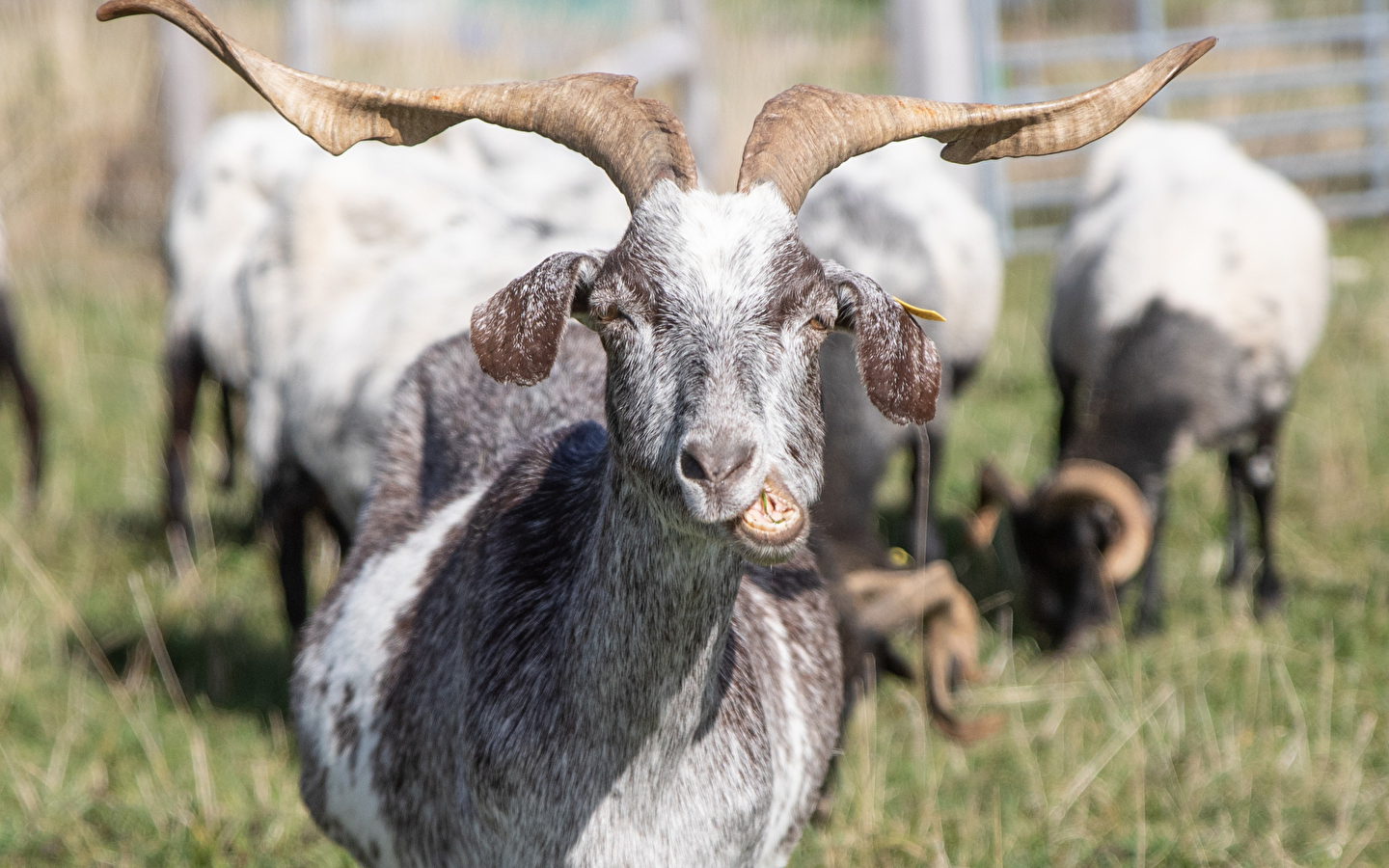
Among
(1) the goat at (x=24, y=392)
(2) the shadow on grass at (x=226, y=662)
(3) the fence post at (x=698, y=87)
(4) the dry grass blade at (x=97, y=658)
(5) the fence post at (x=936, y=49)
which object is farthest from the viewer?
(3) the fence post at (x=698, y=87)

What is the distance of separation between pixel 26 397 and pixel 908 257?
4.50 metres

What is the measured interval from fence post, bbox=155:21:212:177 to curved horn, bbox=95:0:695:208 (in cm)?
783

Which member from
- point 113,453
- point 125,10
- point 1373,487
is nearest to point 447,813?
point 125,10

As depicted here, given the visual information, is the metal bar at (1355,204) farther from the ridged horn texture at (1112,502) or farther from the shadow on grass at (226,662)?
the shadow on grass at (226,662)

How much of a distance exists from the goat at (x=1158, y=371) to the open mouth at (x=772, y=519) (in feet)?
11.7

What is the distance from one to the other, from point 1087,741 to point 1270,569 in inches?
71.8

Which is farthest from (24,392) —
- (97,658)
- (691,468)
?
(691,468)

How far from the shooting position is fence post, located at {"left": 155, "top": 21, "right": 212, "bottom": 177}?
31.7ft

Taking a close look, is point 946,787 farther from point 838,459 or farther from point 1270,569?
point 1270,569

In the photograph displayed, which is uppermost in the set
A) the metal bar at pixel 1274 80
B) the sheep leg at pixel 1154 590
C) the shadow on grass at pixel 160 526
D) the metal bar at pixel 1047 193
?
the metal bar at pixel 1274 80

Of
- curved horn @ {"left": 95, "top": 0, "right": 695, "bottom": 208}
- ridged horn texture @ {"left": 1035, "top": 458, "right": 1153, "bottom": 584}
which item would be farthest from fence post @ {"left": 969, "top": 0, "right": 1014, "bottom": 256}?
curved horn @ {"left": 95, "top": 0, "right": 695, "bottom": 208}

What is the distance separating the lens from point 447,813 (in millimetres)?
2662

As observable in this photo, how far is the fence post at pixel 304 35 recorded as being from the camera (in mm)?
9062

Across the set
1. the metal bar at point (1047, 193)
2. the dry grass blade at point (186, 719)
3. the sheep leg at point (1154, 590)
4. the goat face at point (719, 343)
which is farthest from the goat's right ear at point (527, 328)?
the metal bar at point (1047, 193)
